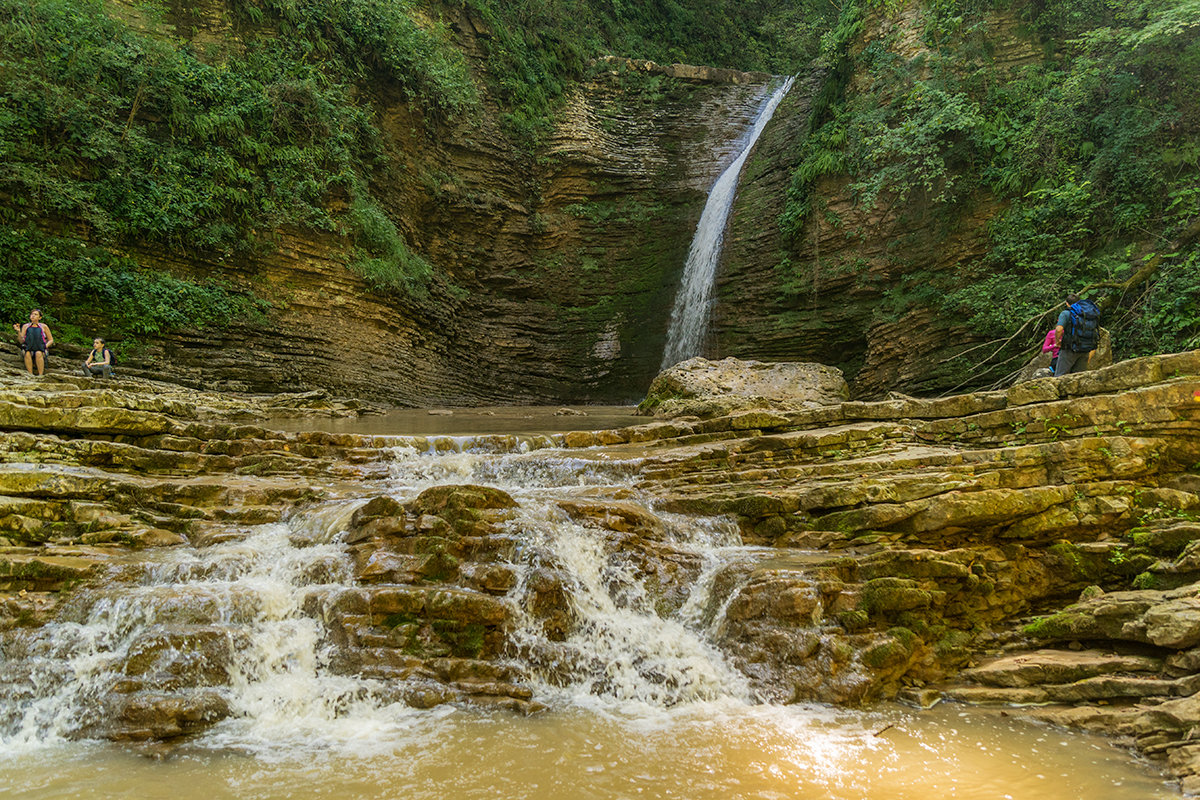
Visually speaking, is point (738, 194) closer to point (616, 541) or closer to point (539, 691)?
point (616, 541)

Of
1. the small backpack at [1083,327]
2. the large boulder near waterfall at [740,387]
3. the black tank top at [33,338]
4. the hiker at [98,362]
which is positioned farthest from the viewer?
the large boulder near waterfall at [740,387]

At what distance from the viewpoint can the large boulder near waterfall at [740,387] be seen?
39.7 ft

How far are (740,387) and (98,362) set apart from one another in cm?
1191

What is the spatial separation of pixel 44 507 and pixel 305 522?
Result: 2.20 m

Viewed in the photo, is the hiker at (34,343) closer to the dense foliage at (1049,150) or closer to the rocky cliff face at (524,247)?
the rocky cliff face at (524,247)

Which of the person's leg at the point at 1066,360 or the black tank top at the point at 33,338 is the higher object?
the person's leg at the point at 1066,360

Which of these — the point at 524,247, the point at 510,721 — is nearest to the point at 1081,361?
the point at 510,721

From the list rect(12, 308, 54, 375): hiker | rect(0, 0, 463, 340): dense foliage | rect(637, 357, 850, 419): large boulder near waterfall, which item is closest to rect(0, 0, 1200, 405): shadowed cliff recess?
rect(0, 0, 463, 340): dense foliage

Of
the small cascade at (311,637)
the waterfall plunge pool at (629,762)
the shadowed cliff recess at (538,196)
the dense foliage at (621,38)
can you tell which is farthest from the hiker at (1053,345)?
the dense foliage at (621,38)

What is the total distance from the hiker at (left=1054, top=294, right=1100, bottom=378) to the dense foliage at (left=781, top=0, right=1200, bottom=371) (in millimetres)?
2403

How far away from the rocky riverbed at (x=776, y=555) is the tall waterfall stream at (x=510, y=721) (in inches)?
3.6

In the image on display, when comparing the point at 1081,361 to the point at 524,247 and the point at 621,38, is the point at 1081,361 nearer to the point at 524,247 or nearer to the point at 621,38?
the point at 524,247

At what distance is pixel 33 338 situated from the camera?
9750 millimetres

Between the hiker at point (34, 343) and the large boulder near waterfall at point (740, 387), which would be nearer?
the hiker at point (34, 343)
